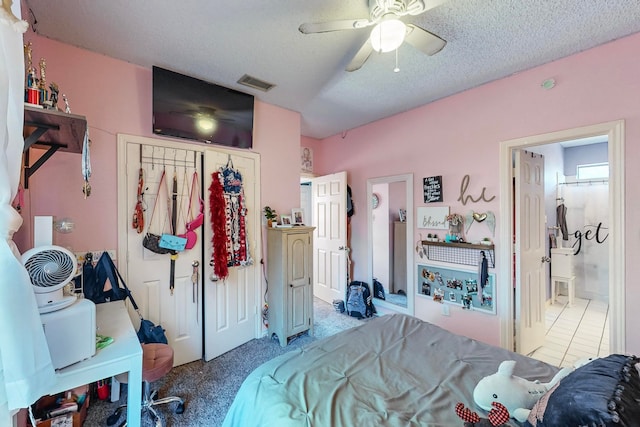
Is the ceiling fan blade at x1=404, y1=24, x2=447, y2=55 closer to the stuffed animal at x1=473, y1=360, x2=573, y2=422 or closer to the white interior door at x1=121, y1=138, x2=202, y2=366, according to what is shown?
the stuffed animal at x1=473, y1=360, x2=573, y2=422

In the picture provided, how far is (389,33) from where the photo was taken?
4.66ft

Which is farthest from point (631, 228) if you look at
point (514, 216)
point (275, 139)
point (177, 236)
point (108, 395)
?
point (108, 395)

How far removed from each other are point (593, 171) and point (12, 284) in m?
6.38

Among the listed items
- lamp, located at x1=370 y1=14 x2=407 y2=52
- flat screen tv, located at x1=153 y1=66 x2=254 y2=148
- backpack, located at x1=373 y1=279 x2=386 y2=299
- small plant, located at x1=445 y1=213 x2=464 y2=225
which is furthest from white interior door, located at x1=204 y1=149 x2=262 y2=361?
small plant, located at x1=445 y1=213 x2=464 y2=225

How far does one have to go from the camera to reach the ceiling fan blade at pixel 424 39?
1499 millimetres

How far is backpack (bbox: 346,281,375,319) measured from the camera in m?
3.54

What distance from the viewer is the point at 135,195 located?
2.24 metres

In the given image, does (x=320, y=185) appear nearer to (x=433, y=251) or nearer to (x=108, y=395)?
(x=433, y=251)

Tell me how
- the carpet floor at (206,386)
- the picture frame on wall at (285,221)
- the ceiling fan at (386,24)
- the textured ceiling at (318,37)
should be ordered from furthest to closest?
1. the picture frame on wall at (285,221)
2. the carpet floor at (206,386)
3. the textured ceiling at (318,37)
4. the ceiling fan at (386,24)

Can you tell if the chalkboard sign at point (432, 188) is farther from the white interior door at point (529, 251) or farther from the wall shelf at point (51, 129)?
the wall shelf at point (51, 129)

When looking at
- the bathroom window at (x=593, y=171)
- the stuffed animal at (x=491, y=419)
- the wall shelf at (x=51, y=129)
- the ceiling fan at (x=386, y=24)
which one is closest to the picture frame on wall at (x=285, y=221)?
the wall shelf at (x=51, y=129)

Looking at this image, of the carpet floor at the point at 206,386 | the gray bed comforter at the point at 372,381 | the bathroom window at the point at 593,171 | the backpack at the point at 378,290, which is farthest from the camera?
the bathroom window at the point at 593,171

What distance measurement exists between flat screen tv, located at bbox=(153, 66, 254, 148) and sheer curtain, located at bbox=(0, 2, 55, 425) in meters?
1.55

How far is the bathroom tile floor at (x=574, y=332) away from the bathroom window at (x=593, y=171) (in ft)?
6.42
